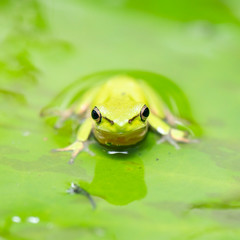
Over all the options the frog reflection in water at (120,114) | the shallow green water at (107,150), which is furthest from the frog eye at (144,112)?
the shallow green water at (107,150)

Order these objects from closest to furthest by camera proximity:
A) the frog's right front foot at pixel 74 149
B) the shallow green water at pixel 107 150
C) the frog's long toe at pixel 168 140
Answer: the shallow green water at pixel 107 150
the frog's right front foot at pixel 74 149
the frog's long toe at pixel 168 140

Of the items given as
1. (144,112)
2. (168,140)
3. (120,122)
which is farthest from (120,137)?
(168,140)

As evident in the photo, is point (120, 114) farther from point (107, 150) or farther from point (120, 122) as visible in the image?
point (107, 150)

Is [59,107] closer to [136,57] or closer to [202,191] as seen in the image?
[136,57]

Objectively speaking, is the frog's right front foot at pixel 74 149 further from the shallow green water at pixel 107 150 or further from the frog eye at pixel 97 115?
the frog eye at pixel 97 115

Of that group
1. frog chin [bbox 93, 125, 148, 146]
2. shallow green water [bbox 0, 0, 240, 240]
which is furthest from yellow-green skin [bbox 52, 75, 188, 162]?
shallow green water [bbox 0, 0, 240, 240]

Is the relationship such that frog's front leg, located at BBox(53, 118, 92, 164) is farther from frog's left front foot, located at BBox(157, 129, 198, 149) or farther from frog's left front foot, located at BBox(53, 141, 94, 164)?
frog's left front foot, located at BBox(157, 129, 198, 149)
